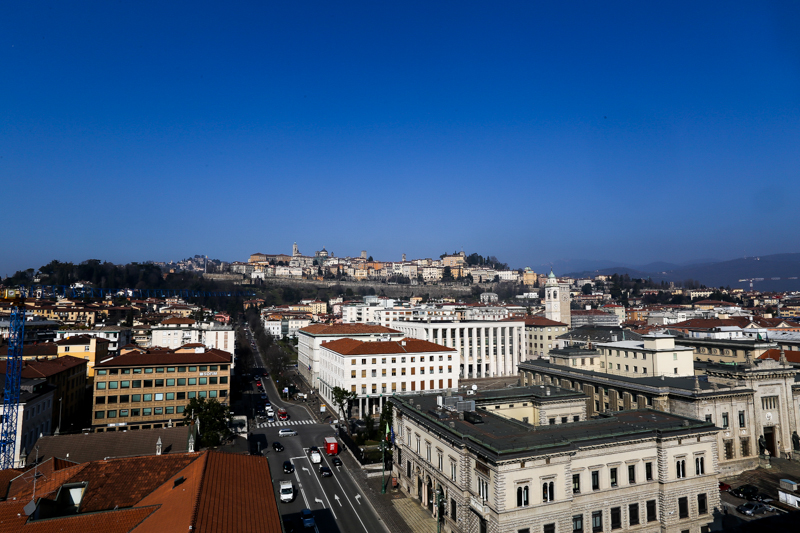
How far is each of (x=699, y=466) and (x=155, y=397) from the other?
2045 inches

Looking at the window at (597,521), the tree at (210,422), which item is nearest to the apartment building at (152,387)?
the tree at (210,422)

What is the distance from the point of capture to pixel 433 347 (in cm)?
6744

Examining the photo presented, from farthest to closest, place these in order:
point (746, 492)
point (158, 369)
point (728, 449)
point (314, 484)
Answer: point (158, 369)
point (728, 449)
point (314, 484)
point (746, 492)

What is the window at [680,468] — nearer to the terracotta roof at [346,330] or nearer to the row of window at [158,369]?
the row of window at [158,369]

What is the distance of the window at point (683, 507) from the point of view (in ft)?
95.0

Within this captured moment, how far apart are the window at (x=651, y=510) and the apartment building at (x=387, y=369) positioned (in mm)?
37952

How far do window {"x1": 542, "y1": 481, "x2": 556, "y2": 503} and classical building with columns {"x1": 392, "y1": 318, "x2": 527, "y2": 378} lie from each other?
6339 cm

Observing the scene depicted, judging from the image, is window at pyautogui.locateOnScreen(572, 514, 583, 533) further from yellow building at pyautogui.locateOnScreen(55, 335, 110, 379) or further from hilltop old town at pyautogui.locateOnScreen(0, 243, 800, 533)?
yellow building at pyautogui.locateOnScreen(55, 335, 110, 379)

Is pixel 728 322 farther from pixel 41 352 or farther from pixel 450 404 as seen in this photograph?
pixel 41 352

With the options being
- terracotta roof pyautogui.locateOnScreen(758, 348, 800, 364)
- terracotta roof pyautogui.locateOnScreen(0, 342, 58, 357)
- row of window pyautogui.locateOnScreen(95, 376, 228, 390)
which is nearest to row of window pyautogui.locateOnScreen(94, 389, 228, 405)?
row of window pyautogui.locateOnScreen(95, 376, 228, 390)

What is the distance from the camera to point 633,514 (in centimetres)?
2812

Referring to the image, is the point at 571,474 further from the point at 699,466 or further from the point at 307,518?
the point at 307,518

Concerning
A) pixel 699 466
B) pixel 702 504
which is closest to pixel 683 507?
pixel 702 504

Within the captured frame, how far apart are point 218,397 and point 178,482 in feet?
126
